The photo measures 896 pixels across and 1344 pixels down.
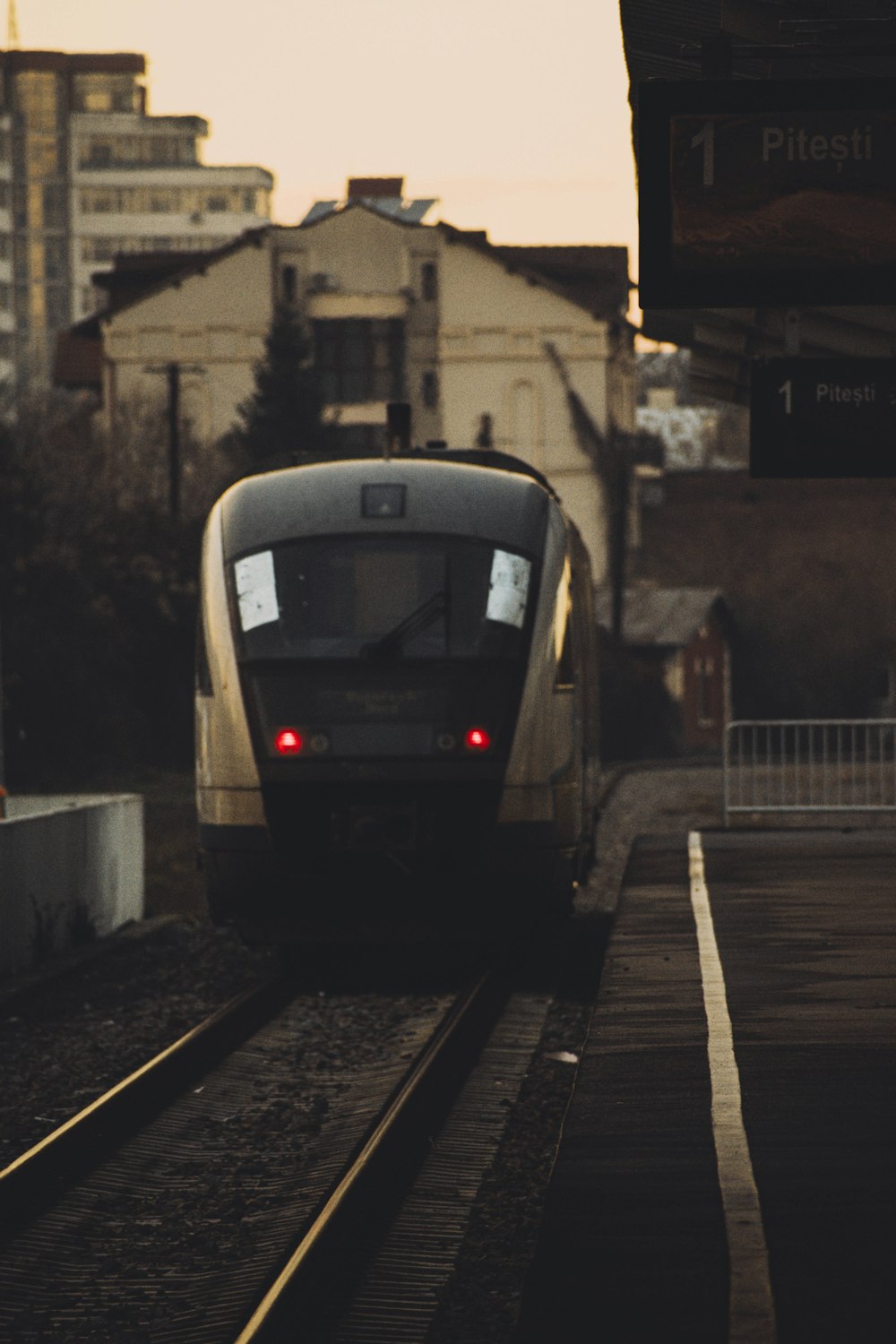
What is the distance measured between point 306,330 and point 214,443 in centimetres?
453

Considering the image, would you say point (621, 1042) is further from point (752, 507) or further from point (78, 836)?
point (752, 507)

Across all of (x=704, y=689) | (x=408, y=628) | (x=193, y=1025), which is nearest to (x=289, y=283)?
(x=704, y=689)

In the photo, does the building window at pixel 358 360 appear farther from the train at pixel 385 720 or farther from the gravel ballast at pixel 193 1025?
the train at pixel 385 720

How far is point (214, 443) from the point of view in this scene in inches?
2469

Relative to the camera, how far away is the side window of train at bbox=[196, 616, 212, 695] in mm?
13203

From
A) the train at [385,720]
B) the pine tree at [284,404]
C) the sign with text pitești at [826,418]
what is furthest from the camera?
the pine tree at [284,404]

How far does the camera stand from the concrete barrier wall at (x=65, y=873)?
45.4 ft

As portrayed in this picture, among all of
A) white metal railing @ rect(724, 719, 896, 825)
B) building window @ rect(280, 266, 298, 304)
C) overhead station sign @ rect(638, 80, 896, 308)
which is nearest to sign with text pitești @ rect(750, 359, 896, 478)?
overhead station sign @ rect(638, 80, 896, 308)

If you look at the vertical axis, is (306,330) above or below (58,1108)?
above

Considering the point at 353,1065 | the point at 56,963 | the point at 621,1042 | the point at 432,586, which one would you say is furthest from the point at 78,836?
the point at 621,1042

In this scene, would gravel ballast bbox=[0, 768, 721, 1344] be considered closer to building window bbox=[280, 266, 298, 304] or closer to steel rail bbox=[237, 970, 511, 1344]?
steel rail bbox=[237, 970, 511, 1344]

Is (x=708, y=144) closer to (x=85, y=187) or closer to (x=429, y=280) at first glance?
(x=429, y=280)

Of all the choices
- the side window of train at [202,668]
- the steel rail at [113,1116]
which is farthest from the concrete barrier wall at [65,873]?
the steel rail at [113,1116]

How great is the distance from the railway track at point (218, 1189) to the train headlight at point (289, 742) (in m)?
1.78
